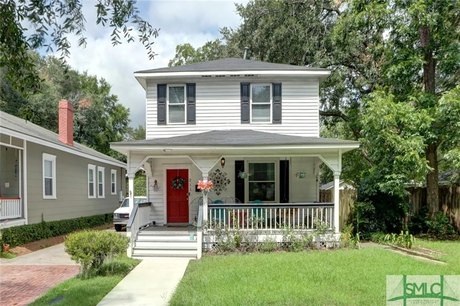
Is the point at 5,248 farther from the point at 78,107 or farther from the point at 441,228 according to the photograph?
the point at 78,107

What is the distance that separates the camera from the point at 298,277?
855 centimetres

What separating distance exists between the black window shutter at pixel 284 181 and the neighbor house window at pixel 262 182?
11.7 inches

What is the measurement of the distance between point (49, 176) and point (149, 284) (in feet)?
33.6

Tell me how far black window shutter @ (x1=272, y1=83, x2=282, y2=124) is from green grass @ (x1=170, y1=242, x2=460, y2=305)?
553cm

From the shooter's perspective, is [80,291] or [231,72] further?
[231,72]

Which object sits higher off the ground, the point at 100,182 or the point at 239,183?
the point at 239,183

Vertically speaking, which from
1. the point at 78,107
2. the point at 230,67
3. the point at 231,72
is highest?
the point at 78,107

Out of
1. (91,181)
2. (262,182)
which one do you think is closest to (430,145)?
(262,182)

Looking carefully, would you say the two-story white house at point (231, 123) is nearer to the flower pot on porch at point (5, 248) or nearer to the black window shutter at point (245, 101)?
the black window shutter at point (245, 101)

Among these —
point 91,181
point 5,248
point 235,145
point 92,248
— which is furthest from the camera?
point 91,181

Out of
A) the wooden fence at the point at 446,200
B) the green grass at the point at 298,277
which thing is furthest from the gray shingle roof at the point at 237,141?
the wooden fence at the point at 446,200

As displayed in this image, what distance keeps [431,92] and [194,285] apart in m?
12.0

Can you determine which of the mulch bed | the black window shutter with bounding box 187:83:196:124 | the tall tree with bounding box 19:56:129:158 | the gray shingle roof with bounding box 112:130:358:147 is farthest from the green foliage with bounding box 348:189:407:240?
the tall tree with bounding box 19:56:129:158

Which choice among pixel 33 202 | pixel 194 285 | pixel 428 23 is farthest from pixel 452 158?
pixel 33 202
